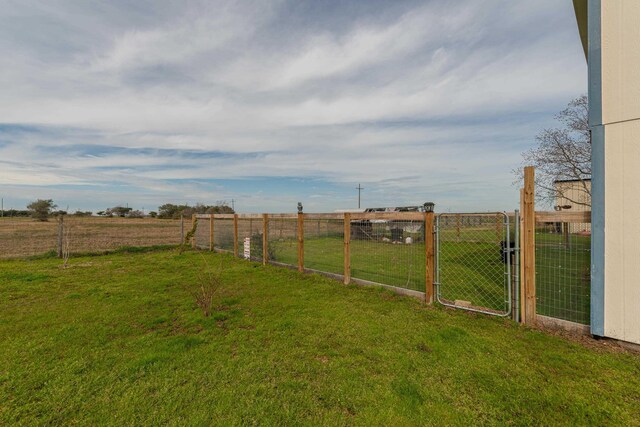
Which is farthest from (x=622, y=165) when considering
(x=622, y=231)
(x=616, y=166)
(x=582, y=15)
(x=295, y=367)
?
(x=295, y=367)

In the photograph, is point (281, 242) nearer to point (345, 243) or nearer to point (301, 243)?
point (301, 243)

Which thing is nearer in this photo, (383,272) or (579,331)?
(579,331)


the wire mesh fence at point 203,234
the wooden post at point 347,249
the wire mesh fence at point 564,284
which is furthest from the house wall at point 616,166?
the wire mesh fence at point 203,234

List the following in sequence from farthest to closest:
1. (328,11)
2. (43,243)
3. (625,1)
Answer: (43,243), (328,11), (625,1)

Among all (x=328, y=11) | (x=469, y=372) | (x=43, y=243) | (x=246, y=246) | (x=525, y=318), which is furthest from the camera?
(x=43, y=243)

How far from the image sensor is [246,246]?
1005 cm

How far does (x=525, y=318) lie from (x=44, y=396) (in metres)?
5.46

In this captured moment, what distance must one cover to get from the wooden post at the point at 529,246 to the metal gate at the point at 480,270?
0.12 metres

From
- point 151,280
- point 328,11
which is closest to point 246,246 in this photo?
point 151,280

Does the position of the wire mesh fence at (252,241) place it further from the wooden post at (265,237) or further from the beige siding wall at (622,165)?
the beige siding wall at (622,165)

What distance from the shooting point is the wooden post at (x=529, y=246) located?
13.0 ft

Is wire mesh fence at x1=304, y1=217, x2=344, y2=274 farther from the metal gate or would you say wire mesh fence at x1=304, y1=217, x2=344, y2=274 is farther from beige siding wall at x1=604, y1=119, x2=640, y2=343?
beige siding wall at x1=604, y1=119, x2=640, y2=343

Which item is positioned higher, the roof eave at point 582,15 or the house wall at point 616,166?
the roof eave at point 582,15

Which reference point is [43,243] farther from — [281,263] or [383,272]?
[383,272]
